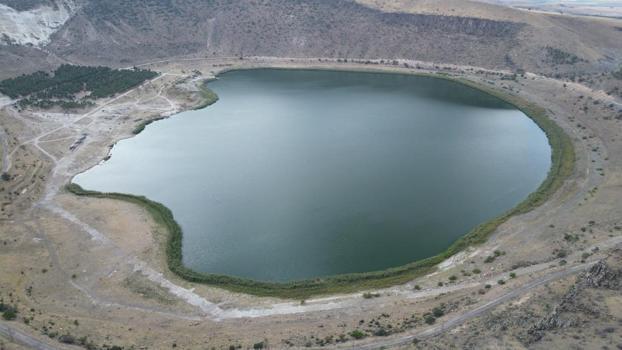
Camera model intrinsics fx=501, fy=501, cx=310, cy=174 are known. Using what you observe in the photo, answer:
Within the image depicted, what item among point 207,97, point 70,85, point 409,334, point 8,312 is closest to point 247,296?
point 409,334

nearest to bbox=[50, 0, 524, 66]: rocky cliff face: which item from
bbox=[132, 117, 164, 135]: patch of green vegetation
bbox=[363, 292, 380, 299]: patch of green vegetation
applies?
bbox=[132, 117, 164, 135]: patch of green vegetation

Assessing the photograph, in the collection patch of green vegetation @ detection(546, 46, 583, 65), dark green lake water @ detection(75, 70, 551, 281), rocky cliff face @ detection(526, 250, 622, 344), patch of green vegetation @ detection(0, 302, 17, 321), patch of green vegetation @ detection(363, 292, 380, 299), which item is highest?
patch of green vegetation @ detection(546, 46, 583, 65)

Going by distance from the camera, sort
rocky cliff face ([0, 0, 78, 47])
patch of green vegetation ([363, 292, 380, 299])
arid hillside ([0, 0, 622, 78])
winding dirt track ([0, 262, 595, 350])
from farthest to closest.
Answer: arid hillside ([0, 0, 622, 78]), rocky cliff face ([0, 0, 78, 47]), patch of green vegetation ([363, 292, 380, 299]), winding dirt track ([0, 262, 595, 350])

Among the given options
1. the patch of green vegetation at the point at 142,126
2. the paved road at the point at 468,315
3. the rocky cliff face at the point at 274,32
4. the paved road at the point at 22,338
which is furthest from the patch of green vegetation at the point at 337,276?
the rocky cliff face at the point at 274,32

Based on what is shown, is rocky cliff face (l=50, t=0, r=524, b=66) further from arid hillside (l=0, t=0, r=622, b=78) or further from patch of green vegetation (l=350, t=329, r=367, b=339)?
patch of green vegetation (l=350, t=329, r=367, b=339)

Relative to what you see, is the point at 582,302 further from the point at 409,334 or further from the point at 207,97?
the point at 207,97

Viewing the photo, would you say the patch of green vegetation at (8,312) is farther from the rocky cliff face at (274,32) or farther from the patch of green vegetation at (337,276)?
the rocky cliff face at (274,32)

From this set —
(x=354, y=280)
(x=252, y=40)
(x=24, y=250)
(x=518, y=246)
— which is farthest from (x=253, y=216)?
(x=252, y=40)
